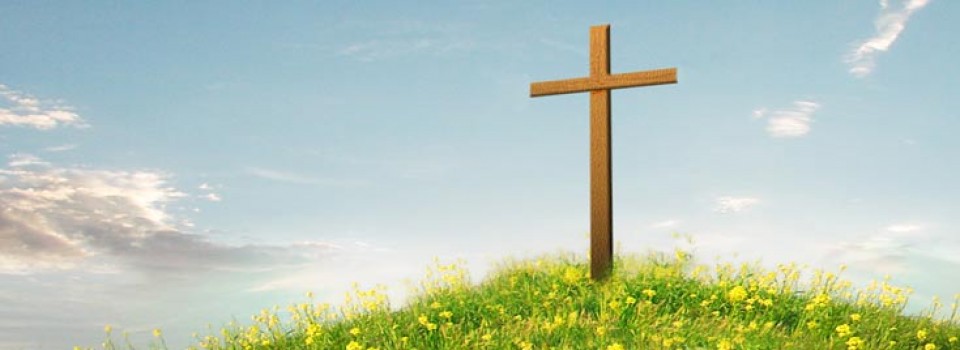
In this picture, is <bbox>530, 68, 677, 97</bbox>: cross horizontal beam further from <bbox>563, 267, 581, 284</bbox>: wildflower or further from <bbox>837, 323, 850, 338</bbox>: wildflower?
<bbox>837, 323, 850, 338</bbox>: wildflower

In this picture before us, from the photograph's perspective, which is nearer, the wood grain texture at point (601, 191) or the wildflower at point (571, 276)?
the wildflower at point (571, 276)

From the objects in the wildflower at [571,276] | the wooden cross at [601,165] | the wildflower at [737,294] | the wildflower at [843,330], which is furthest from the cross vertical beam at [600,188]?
the wildflower at [843,330]

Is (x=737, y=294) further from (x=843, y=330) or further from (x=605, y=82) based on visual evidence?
(x=605, y=82)

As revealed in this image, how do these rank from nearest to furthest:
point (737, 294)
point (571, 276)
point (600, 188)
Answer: point (737, 294) → point (571, 276) → point (600, 188)

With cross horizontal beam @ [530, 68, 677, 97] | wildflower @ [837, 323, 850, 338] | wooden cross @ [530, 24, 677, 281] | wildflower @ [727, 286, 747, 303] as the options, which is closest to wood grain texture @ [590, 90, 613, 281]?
wooden cross @ [530, 24, 677, 281]

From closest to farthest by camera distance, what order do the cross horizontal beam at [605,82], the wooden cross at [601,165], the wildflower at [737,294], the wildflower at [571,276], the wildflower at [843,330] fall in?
the wildflower at [843,330]
the wildflower at [737,294]
the cross horizontal beam at [605,82]
the wildflower at [571,276]
the wooden cross at [601,165]

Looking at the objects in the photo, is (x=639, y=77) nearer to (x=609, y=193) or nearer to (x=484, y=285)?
(x=609, y=193)

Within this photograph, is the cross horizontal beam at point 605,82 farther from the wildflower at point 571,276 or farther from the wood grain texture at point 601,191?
the wildflower at point 571,276

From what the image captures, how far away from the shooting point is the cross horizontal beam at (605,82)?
464 inches

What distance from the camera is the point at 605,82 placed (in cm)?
1215

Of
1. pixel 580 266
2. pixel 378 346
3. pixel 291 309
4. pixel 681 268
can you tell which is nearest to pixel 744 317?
pixel 681 268

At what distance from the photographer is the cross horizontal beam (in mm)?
11797

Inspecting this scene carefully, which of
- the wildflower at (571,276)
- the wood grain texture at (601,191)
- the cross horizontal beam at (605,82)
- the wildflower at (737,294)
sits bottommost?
the wildflower at (737,294)

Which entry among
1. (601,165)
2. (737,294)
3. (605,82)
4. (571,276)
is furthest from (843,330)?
(605,82)
